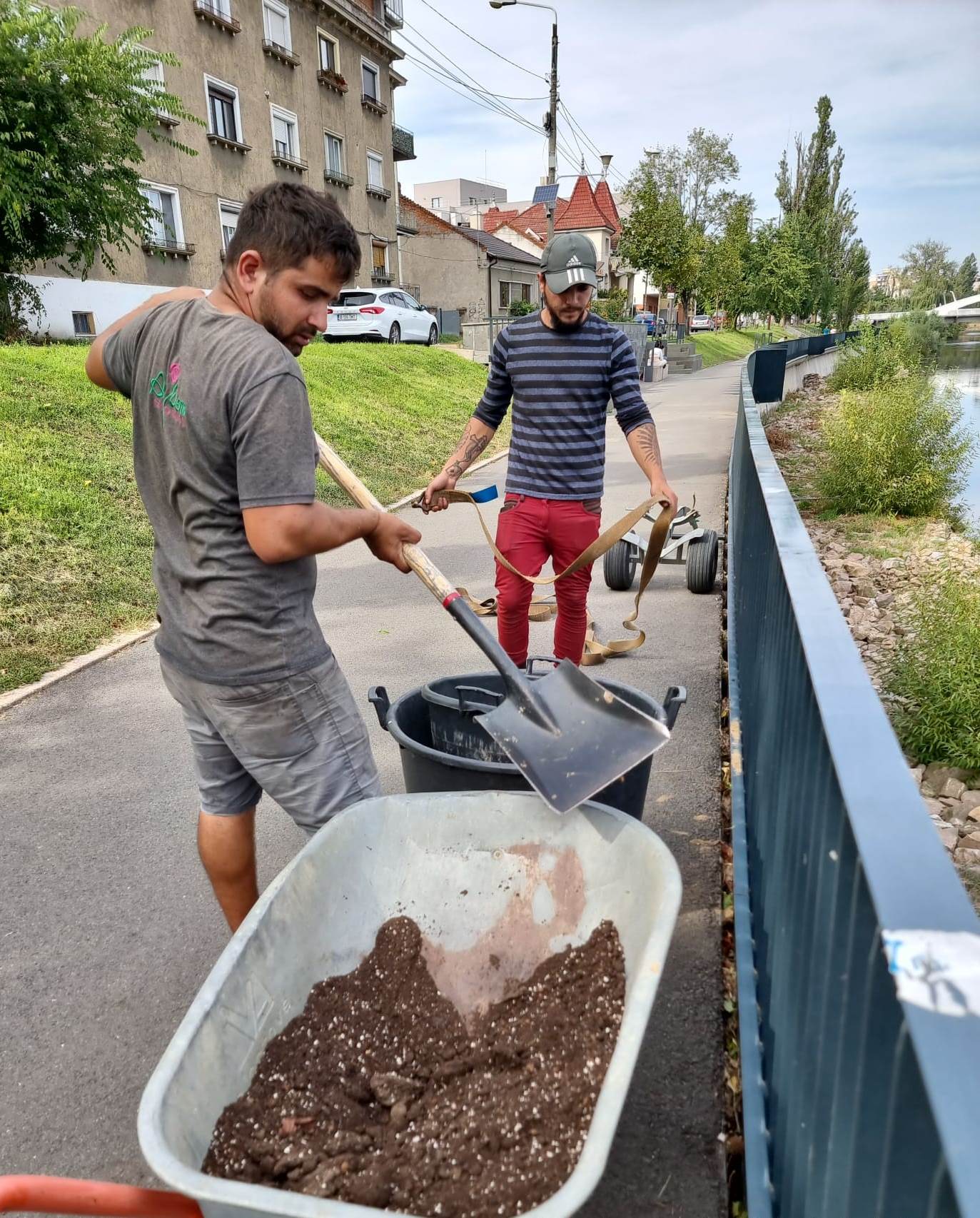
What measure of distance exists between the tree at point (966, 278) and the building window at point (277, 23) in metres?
102

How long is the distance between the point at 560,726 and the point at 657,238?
32.7m

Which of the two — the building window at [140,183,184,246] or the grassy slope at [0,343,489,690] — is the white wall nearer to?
the building window at [140,183,184,246]

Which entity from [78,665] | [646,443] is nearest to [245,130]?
[78,665]

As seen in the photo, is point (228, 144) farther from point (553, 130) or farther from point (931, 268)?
point (931, 268)

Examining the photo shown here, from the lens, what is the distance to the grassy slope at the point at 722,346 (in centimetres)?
4031

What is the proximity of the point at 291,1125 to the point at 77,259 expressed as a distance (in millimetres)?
13847

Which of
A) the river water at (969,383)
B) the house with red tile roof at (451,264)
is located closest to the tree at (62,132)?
the river water at (969,383)

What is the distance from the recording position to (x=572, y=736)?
7.34 ft

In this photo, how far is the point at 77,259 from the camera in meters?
12.9

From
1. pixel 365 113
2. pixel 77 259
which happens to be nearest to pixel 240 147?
pixel 365 113

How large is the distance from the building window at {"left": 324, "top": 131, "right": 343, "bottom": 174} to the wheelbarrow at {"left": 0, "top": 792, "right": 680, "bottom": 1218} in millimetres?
29083

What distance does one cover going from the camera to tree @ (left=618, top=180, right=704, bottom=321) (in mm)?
31781

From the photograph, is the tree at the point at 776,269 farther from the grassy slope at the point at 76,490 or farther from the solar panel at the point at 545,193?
the grassy slope at the point at 76,490

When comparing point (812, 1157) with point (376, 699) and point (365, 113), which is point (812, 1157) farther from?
point (365, 113)
